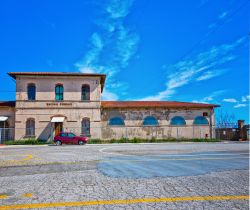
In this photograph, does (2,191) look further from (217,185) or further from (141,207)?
(217,185)

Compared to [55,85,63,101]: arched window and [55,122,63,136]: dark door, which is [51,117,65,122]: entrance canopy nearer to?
[55,122,63,136]: dark door

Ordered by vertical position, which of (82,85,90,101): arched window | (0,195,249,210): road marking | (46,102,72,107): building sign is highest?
(82,85,90,101): arched window

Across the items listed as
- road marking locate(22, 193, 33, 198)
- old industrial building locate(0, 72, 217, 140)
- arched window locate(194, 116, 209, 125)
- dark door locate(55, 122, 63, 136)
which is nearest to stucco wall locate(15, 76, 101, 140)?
old industrial building locate(0, 72, 217, 140)

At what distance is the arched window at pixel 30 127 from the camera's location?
92.6ft

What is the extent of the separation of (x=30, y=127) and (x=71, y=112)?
17.2 feet

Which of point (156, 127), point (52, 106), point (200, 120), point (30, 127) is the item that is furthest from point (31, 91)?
point (200, 120)

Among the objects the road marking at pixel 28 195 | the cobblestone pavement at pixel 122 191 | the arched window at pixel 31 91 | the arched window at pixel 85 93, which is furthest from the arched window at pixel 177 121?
the road marking at pixel 28 195

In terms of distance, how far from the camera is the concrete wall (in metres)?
30.0

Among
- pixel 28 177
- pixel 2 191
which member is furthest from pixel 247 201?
pixel 28 177

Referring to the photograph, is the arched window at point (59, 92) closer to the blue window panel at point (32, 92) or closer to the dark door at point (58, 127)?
the blue window panel at point (32, 92)

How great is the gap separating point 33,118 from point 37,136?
2.24 metres

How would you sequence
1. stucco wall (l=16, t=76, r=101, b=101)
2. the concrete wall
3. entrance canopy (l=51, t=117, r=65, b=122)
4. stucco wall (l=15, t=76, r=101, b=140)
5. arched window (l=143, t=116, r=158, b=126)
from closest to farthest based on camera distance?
1. entrance canopy (l=51, t=117, r=65, b=122)
2. stucco wall (l=15, t=76, r=101, b=140)
3. stucco wall (l=16, t=76, r=101, b=101)
4. the concrete wall
5. arched window (l=143, t=116, r=158, b=126)

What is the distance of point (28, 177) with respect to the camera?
5.98 meters

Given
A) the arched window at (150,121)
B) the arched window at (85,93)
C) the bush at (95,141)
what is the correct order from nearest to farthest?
the bush at (95,141) → the arched window at (85,93) → the arched window at (150,121)
